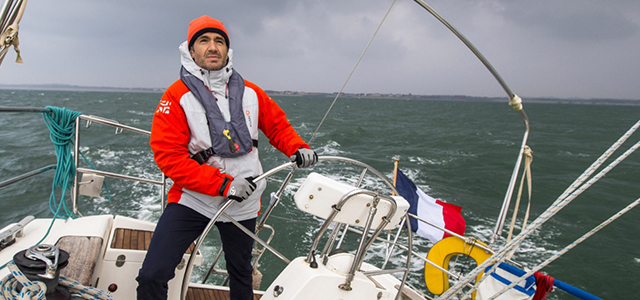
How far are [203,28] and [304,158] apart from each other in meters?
0.71

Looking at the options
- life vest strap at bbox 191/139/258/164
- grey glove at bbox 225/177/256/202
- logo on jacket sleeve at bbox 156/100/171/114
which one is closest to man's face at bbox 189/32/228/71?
logo on jacket sleeve at bbox 156/100/171/114

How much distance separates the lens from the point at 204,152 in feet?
5.41

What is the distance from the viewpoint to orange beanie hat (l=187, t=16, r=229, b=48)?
1670 millimetres

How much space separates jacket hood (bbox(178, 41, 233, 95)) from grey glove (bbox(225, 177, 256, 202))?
43 centimetres

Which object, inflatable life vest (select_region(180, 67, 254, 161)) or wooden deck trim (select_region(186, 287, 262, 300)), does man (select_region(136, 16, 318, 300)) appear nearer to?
inflatable life vest (select_region(180, 67, 254, 161))

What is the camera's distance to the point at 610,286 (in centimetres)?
545

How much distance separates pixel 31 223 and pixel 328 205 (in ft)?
5.86

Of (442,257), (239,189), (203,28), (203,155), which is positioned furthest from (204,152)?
(442,257)

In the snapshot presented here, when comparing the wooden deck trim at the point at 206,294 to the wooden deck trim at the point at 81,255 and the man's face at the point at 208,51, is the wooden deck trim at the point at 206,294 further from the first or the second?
the man's face at the point at 208,51

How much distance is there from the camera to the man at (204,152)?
1.54 m

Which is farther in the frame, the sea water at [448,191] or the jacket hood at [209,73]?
the sea water at [448,191]

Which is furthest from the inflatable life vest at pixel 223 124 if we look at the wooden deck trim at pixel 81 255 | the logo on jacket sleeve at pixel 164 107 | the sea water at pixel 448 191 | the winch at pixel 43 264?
the sea water at pixel 448 191

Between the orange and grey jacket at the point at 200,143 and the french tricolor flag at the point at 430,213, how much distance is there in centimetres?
217

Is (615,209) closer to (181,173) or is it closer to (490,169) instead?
(490,169)
